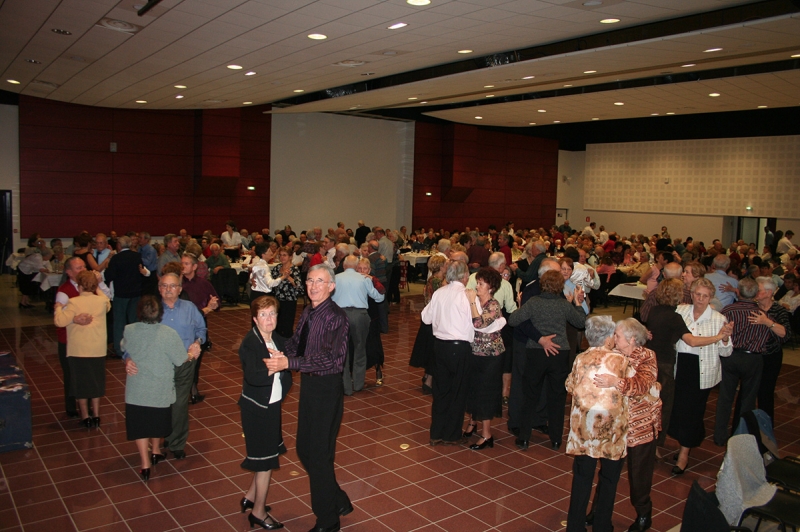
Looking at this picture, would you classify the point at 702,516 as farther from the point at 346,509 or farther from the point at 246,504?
the point at 246,504

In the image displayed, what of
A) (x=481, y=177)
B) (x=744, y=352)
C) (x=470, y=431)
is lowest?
(x=470, y=431)

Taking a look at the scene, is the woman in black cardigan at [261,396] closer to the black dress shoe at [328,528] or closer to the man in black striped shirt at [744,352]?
the black dress shoe at [328,528]

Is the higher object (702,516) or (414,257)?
(414,257)

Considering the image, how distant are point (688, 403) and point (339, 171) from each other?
52.2 ft

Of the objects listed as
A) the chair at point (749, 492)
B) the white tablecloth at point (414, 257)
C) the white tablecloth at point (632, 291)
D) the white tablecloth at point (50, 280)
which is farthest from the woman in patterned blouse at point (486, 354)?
the white tablecloth at point (414, 257)

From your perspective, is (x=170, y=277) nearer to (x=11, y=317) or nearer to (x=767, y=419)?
(x=767, y=419)

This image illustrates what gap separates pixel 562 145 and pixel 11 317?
70.5 feet

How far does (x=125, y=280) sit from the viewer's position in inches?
309

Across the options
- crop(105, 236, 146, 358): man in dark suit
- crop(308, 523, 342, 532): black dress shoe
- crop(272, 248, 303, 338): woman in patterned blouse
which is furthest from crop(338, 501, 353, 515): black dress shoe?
crop(105, 236, 146, 358): man in dark suit

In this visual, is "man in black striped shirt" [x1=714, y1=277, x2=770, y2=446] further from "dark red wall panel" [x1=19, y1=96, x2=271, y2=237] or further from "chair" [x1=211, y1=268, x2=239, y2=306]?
"dark red wall panel" [x1=19, y1=96, x2=271, y2=237]

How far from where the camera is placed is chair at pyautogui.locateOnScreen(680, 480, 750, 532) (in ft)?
9.13

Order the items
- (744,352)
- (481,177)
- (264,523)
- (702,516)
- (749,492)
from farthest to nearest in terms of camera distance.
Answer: (481,177), (744,352), (264,523), (749,492), (702,516)

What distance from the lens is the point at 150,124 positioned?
16.2 m

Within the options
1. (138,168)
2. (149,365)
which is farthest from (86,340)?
(138,168)
